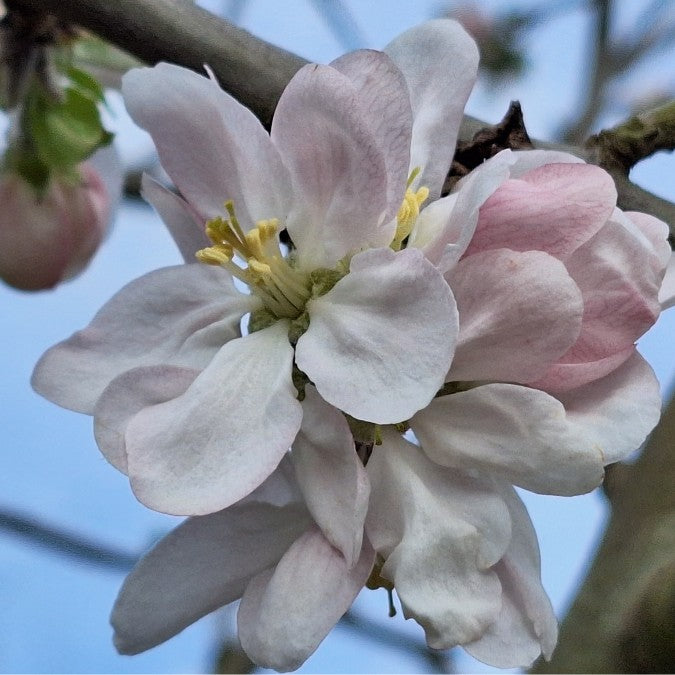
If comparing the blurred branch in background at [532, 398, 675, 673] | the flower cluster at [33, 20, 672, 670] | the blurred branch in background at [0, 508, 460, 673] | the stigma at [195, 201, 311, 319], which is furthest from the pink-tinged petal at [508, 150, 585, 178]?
the blurred branch in background at [0, 508, 460, 673]

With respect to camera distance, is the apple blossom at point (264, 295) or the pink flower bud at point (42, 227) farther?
the pink flower bud at point (42, 227)

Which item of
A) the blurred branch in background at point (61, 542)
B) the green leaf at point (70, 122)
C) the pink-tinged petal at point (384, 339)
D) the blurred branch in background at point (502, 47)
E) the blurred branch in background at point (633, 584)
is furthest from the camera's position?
the blurred branch in background at point (502, 47)

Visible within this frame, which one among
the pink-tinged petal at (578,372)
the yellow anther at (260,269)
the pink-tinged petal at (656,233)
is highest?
the yellow anther at (260,269)

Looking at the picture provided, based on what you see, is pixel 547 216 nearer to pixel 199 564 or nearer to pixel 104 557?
pixel 199 564

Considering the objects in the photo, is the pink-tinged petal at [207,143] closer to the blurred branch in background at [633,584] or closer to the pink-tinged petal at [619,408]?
the pink-tinged petal at [619,408]

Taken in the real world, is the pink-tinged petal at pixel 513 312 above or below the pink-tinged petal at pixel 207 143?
below

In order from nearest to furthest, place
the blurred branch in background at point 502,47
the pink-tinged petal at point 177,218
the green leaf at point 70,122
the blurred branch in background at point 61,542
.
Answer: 1. the pink-tinged petal at point 177,218
2. the green leaf at point 70,122
3. the blurred branch in background at point 61,542
4. the blurred branch in background at point 502,47

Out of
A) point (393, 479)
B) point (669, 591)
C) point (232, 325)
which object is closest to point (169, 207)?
point (232, 325)

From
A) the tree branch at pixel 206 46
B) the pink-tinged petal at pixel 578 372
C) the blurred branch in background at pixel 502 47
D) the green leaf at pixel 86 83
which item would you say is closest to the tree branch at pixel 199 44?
the tree branch at pixel 206 46
